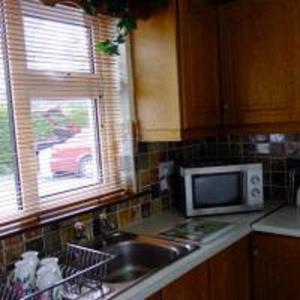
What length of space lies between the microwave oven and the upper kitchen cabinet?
23cm

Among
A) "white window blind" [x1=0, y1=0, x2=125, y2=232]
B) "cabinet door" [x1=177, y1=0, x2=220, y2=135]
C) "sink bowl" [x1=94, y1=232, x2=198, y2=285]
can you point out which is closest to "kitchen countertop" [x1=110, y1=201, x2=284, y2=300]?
"sink bowl" [x1=94, y1=232, x2=198, y2=285]

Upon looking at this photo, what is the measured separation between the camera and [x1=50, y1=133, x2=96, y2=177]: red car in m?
1.79

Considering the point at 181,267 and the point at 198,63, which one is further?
the point at 198,63

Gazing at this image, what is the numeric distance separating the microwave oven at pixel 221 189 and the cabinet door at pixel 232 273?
0.27 m

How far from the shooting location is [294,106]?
2.09 meters

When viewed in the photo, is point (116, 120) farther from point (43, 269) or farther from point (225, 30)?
point (43, 269)

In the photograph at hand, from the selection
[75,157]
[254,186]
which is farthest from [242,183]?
[75,157]

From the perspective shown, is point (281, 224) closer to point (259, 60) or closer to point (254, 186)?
point (254, 186)

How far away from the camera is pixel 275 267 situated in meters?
1.95

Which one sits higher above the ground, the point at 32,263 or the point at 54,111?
the point at 54,111

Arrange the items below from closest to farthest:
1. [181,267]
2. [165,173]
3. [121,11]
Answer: [181,267], [121,11], [165,173]

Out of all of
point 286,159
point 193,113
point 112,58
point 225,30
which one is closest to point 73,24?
point 112,58

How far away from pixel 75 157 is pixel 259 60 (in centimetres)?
112

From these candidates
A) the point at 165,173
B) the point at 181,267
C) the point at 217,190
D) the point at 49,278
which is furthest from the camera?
the point at 165,173
